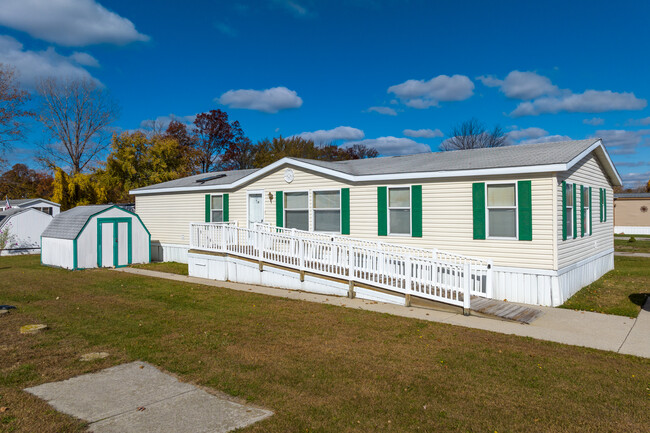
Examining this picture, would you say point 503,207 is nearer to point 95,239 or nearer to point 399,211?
point 399,211

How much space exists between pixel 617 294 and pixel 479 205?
4.24 metres

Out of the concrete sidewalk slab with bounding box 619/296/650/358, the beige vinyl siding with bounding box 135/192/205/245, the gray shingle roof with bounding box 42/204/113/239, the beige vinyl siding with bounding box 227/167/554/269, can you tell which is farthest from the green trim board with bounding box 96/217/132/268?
the concrete sidewalk slab with bounding box 619/296/650/358

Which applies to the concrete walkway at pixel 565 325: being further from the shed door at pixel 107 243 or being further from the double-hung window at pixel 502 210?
the shed door at pixel 107 243

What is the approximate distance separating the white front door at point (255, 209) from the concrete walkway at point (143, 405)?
10.0 metres

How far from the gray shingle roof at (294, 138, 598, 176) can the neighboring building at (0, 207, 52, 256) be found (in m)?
16.9

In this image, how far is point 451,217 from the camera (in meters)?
11.0

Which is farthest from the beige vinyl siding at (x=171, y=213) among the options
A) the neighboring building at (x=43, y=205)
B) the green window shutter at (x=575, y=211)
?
the green window shutter at (x=575, y=211)

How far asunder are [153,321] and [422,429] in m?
5.53

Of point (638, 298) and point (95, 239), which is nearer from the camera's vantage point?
point (638, 298)

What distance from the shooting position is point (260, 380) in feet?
16.4

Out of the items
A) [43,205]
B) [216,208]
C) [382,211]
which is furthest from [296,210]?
[43,205]

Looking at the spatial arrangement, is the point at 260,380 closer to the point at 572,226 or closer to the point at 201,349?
the point at 201,349

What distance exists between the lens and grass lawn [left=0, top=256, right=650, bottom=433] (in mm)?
4109

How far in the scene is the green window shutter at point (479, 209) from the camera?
1044cm
